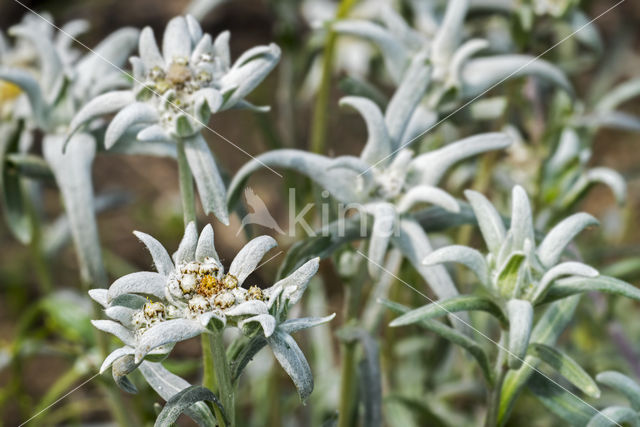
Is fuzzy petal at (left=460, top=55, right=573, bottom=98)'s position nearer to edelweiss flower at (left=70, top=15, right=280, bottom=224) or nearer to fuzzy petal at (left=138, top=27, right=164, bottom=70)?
edelweiss flower at (left=70, top=15, right=280, bottom=224)

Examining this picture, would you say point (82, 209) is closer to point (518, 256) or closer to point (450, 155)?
point (450, 155)

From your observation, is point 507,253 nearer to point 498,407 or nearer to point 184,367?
point 498,407

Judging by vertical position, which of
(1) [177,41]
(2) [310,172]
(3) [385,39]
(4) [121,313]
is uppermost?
(1) [177,41]

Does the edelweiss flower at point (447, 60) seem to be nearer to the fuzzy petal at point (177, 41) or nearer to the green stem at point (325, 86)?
the green stem at point (325, 86)

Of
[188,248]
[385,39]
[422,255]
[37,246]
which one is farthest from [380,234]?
→ [37,246]

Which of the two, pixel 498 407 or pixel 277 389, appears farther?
pixel 277 389

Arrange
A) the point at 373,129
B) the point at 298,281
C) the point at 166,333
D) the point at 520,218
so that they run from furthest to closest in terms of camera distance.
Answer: the point at 373,129 < the point at 520,218 < the point at 298,281 < the point at 166,333

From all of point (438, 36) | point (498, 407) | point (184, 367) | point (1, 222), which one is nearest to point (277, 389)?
point (184, 367)
